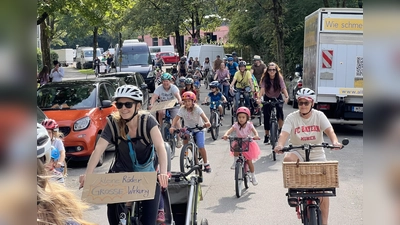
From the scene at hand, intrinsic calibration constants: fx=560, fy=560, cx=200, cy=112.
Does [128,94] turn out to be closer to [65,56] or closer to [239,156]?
[239,156]

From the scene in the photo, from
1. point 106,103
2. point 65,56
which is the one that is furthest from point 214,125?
point 65,56

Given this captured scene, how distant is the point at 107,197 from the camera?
4.57 m

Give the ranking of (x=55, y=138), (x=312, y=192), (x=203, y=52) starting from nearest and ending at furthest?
(x=312, y=192) → (x=55, y=138) → (x=203, y=52)

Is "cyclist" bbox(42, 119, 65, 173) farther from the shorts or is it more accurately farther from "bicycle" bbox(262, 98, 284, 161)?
"bicycle" bbox(262, 98, 284, 161)

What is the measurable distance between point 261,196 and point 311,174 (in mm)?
3542

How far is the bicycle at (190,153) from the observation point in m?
9.51

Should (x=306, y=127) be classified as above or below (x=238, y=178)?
above

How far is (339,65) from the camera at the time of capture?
15.0m

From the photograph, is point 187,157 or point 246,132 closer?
point 246,132

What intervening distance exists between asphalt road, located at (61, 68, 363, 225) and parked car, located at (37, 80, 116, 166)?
1.78 ft

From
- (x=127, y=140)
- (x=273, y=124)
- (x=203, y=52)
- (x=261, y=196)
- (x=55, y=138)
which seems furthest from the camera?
(x=203, y=52)

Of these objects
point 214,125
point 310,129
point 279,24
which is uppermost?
point 279,24

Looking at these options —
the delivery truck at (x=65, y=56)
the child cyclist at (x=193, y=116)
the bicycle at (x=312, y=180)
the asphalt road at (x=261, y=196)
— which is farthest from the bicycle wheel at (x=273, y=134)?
the delivery truck at (x=65, y=56)

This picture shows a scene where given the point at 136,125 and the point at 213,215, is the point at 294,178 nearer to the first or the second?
the point at 136,125
